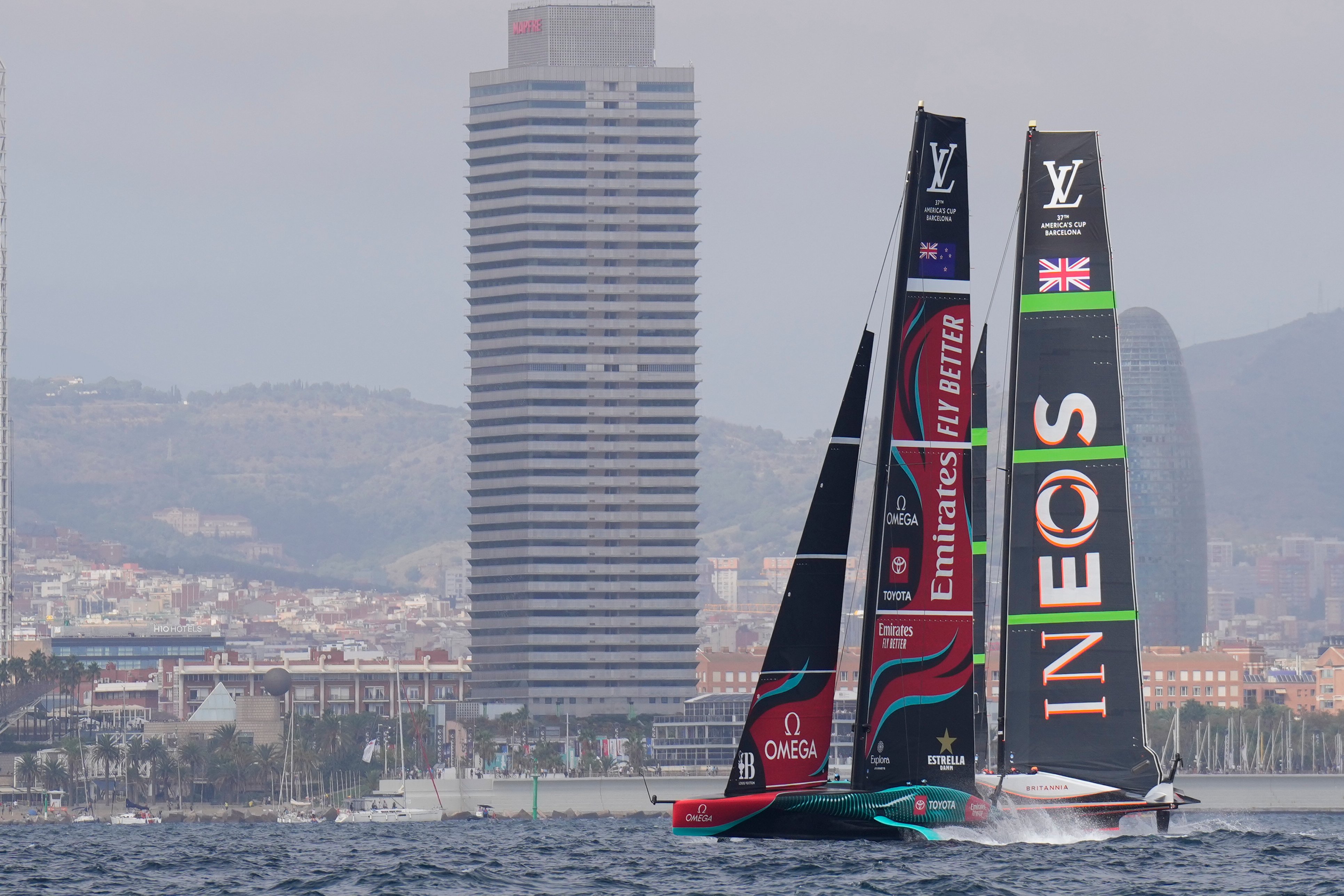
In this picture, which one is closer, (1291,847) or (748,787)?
(748,787)

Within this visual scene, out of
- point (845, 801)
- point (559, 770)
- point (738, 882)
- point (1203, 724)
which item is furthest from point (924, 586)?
point (1203, 724)

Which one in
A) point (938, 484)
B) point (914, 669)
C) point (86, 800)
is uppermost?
point (938, 484)

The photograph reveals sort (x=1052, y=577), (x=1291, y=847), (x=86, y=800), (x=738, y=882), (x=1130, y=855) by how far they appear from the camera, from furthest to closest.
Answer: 1. (x=86, y=800)
2. (x=1291, y=847)
3. (x=1052, y=577)
4. (x=1130, y=855)
5. (x=738, y=882)

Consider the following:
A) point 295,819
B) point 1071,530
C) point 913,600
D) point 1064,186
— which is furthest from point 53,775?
point 1064,186

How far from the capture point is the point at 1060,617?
39.2m

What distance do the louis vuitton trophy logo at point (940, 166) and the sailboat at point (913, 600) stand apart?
0.7 inches

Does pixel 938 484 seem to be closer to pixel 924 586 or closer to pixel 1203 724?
pixel 924 586

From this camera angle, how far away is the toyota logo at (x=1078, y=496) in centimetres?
3922

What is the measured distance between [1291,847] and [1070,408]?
1083 cm

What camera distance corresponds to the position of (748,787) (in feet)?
125

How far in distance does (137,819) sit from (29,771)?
86.5 ft

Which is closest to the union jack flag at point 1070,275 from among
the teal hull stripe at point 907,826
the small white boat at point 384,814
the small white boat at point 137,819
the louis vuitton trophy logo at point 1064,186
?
the louis vuitton trophy logo at point 1064,186

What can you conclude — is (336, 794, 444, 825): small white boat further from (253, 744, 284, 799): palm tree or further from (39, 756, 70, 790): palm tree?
(39, 756, 70, 790): palm tree

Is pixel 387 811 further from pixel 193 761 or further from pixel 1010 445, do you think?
pixel 1010 445
